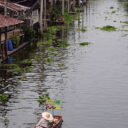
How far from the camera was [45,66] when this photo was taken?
55.5m

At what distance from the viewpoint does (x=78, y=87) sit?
1804 inches

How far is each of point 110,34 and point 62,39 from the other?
477 inches

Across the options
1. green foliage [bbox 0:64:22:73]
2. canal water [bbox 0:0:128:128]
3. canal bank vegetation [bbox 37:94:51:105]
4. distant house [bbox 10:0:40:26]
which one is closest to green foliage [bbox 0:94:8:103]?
canal water [bbox 0:0:128:128]

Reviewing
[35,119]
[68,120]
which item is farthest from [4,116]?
[68,120]

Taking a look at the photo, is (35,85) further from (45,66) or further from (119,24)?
(119,24)

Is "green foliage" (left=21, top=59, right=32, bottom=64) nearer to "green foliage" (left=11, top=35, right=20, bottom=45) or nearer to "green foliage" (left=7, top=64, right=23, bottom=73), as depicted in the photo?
"green foliage" (left=7, top=64, right=23, bottom=73)

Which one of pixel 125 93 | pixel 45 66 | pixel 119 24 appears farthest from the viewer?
pixel 119 24

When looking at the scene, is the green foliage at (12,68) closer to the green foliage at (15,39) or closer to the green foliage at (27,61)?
the green foliage at (27,61)

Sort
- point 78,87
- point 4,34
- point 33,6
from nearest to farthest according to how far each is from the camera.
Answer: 1. point 78,87
2. point 4,34
3. point 33,6

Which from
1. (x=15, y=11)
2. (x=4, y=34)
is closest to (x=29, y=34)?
(x=15, y=11)

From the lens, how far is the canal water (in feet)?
119

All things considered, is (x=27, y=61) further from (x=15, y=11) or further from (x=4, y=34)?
(x=15, y=11)

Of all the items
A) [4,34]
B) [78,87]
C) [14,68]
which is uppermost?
[4,34]

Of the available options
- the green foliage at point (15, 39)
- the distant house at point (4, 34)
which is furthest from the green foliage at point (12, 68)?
the green foliage at point (15, 39)
